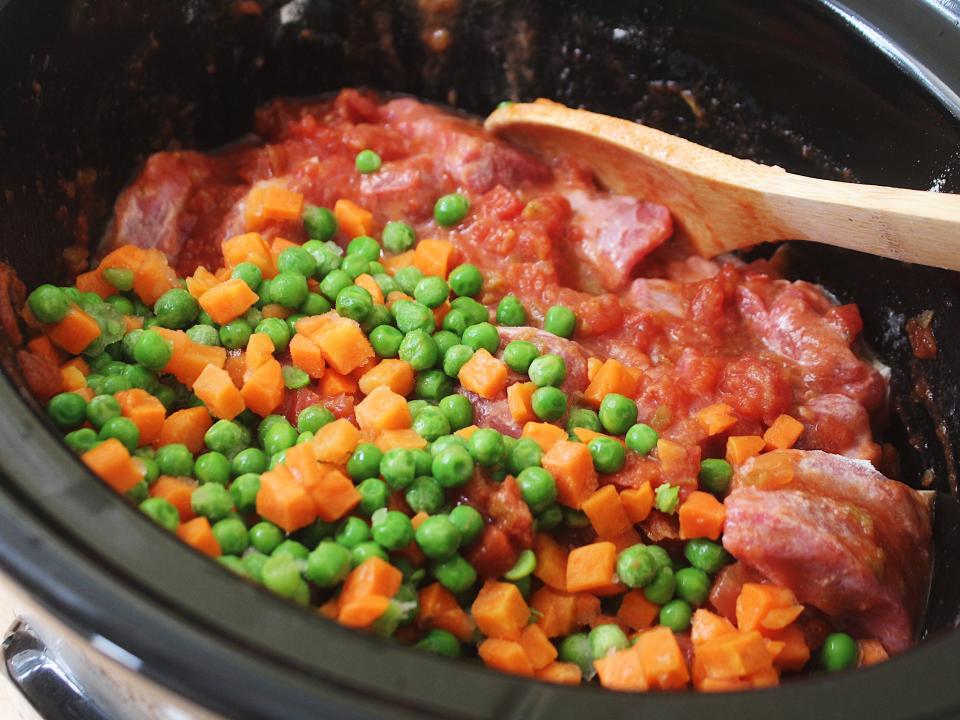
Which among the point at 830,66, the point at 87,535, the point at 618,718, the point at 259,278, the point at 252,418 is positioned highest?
the point at 830,66

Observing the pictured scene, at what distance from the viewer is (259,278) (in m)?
3.04

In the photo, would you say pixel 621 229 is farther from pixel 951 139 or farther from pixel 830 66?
pixel 951 139

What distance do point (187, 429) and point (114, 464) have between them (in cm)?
46

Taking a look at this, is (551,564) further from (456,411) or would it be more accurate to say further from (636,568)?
(456,411)

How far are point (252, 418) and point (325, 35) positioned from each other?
6.05 ft

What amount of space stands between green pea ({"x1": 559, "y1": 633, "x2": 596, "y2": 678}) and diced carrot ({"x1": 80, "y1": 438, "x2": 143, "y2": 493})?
114 centimetres

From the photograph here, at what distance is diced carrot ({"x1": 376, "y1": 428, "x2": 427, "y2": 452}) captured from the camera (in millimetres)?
2566

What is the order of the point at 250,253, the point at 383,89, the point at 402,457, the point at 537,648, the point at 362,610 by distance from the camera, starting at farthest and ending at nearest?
the point at 383,89
the point at 250,253
the point at 402,457
the point at 537,648
the point at 362,610

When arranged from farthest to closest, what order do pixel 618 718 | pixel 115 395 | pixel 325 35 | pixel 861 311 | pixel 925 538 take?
pixel 325 35 < pixel 861 311 < pixel 925 538 < pixel 115 395 < pixel 618 718

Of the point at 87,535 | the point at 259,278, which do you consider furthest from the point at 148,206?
the point at 87,535

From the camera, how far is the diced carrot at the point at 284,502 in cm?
223

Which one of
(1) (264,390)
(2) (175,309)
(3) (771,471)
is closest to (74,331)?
(2) (175,309)

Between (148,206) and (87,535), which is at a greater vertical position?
(87,535)

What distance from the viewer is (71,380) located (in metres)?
2.49
